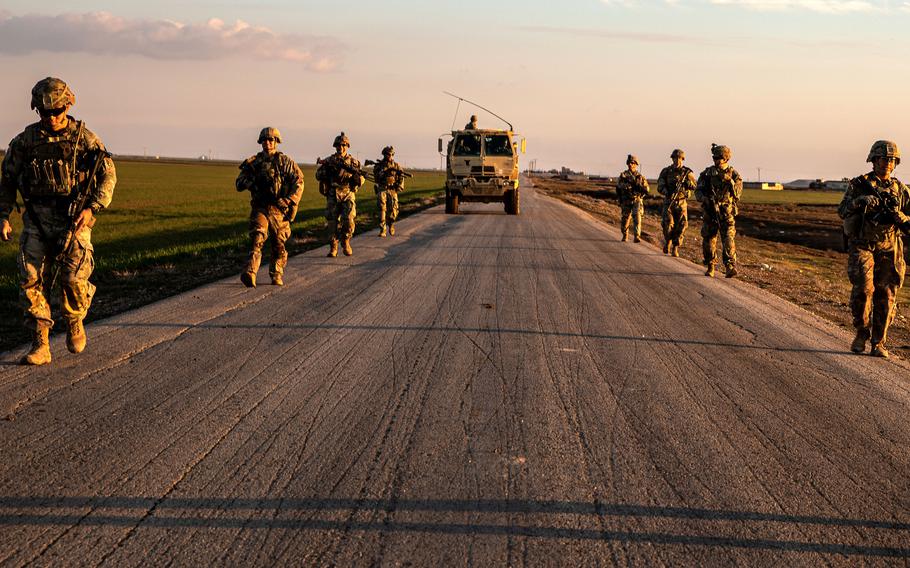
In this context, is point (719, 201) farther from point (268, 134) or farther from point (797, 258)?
point (797, 258)

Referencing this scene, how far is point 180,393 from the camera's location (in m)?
5.73

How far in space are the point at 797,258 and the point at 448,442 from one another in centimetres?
2371

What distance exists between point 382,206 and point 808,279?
9.36m

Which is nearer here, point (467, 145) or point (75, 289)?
point (75, 289)

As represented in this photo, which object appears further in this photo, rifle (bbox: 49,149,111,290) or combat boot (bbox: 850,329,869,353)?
combat boot (bbox: 850,329,869,353)

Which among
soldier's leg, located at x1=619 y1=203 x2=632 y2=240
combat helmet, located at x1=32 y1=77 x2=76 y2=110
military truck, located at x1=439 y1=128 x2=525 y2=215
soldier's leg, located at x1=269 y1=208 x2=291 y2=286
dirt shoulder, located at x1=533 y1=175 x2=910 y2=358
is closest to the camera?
combat helmet, located at x1=32 y1=77 x2=76 y2=110

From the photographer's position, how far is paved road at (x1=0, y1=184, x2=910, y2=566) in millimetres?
3650

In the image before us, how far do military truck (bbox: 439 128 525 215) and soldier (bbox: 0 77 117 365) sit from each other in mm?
21492

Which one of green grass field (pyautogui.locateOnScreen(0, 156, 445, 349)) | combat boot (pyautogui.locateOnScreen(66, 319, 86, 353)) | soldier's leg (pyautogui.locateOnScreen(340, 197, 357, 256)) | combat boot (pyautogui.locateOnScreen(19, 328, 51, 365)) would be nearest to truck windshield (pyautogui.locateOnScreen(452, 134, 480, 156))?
green grass field (pyautogui.locateOnScreen(0, 156, 445, 349))

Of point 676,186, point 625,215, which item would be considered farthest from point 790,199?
point 676,186

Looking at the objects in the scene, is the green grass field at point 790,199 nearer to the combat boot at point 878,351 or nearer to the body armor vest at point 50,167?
the combat boot at point 878,351

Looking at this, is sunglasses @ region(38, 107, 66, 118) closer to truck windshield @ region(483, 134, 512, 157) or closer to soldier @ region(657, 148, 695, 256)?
soldier @ region(657, 148, 695, 256)

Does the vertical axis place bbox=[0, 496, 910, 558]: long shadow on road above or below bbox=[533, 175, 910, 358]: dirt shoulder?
above

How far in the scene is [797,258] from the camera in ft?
85.2
